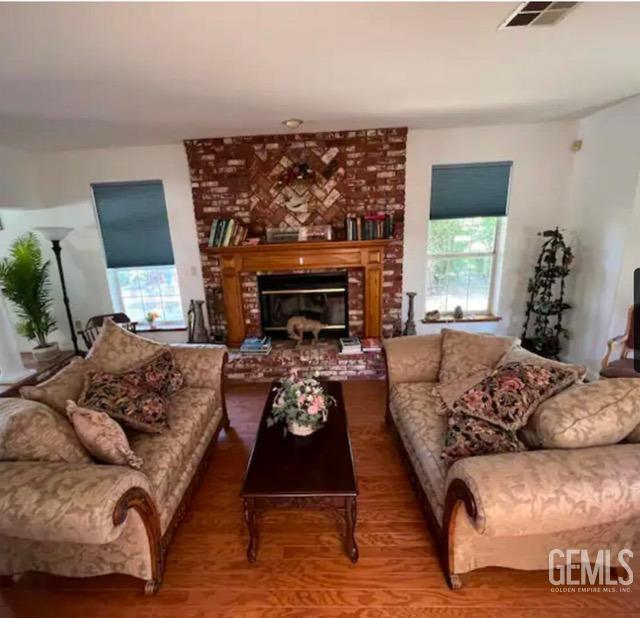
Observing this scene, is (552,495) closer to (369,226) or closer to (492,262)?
(369,226)

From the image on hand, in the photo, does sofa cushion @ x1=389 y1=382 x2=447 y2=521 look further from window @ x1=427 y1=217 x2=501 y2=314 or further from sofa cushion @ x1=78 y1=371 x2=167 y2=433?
window @ x1=427 y1=217 x2=501 y2=314

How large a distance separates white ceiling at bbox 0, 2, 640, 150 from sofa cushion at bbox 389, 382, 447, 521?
2.09m

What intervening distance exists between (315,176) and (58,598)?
3.80 meters

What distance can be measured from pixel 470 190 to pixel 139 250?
4.07 m

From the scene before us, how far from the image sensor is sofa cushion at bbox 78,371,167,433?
1841mm

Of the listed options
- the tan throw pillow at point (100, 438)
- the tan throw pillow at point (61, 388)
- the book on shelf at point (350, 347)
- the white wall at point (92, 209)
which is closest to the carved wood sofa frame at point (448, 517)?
the tan throw pillow at point (100, 438)

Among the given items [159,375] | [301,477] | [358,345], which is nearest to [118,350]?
[159,375]

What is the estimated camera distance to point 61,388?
6.06 ft

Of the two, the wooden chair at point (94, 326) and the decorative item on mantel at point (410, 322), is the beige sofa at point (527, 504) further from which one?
the wooden chair at point (94, 326)

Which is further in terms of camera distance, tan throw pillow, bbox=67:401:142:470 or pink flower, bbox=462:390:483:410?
pink flower, bbox=462:390:483:410

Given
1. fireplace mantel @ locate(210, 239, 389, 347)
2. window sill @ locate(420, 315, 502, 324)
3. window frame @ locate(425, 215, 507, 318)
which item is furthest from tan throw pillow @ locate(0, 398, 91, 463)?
window frame @ locate(425, 215, 507, 318)

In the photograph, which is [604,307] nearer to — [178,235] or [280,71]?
[280,71]

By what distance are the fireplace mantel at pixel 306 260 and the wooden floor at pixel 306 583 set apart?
90.4 inches

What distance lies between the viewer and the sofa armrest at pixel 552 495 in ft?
4.10
